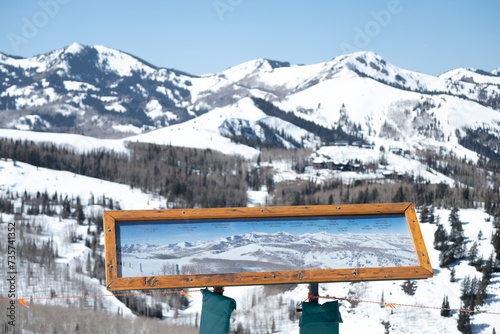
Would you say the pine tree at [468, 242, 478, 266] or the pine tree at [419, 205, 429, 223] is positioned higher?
the pine tree at [419, 205, 429, 223]

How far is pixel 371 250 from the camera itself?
1223 cm

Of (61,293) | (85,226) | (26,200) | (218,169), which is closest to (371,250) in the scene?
(61,293)

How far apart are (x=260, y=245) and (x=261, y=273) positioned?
763 mm

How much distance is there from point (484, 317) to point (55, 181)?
97150 millimetres

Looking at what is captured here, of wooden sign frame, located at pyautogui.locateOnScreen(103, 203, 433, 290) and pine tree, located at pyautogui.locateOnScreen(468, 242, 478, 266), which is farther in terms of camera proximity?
pine tree, located at pyautogui.locateOnScreen(468, 242, 478, 266)

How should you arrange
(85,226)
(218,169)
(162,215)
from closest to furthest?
(162,215) → (85,226) → (218,169)

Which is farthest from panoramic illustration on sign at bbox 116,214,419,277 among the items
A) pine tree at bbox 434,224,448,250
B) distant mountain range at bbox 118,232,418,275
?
pine tree at bbox 434,224,448,250

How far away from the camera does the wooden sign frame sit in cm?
1133

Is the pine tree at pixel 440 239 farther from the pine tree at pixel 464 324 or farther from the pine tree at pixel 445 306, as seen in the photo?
the pine tree at pixel 464 324

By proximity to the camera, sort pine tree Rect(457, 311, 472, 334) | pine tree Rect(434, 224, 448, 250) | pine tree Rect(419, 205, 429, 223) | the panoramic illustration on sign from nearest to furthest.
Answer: the panoramic illustration on sign
pine tree Rect(457, 311, 472, 334)
pine tree Rect(434, 224, 448, 250)
pine tree Rect(419, 205, 429, 223)

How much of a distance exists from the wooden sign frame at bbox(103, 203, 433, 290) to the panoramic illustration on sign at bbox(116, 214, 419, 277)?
0.13 meters

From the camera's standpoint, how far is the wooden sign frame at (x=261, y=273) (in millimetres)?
11328

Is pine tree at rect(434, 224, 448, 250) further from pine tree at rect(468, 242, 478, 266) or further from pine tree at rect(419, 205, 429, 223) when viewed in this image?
pine tree at rect(419, 205, 429, 223)

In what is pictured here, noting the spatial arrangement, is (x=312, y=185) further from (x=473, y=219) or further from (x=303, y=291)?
(x=303, y=291)
